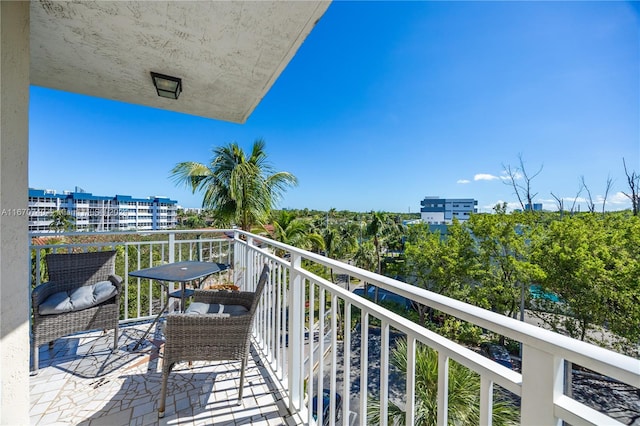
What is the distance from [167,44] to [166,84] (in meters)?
0.62

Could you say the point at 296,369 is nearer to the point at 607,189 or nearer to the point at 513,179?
the point at 513,179

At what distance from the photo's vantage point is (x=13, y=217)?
1432mm

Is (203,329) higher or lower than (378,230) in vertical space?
higher

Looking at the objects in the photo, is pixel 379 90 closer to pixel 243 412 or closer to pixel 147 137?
pixel 147 137

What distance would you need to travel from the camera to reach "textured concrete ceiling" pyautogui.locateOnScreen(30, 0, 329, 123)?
171 centimetres

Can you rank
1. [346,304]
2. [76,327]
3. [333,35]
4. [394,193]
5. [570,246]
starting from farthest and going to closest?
[394,193] < [570,246] < [333,35] < [76,327] < [346,304]

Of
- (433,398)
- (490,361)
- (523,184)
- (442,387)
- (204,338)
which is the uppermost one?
(523,184)

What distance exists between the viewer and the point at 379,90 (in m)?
16.1

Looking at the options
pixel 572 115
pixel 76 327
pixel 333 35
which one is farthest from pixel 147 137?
pixel 572 115

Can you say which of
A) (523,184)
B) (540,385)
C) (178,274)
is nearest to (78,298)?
(178,274)

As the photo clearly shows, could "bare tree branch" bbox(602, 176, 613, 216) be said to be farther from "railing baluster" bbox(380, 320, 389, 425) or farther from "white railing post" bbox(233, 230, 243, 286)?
"railing baluster" bbox(380, 320, 389, 425)

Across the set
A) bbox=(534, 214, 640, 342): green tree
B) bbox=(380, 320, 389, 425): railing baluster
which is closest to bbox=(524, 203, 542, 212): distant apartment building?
bbox=(534, 214, 640, 342): green tree

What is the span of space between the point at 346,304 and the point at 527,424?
0.76 metres

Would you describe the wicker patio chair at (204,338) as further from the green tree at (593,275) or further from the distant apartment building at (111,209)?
the distant apartment building at (111,209)
